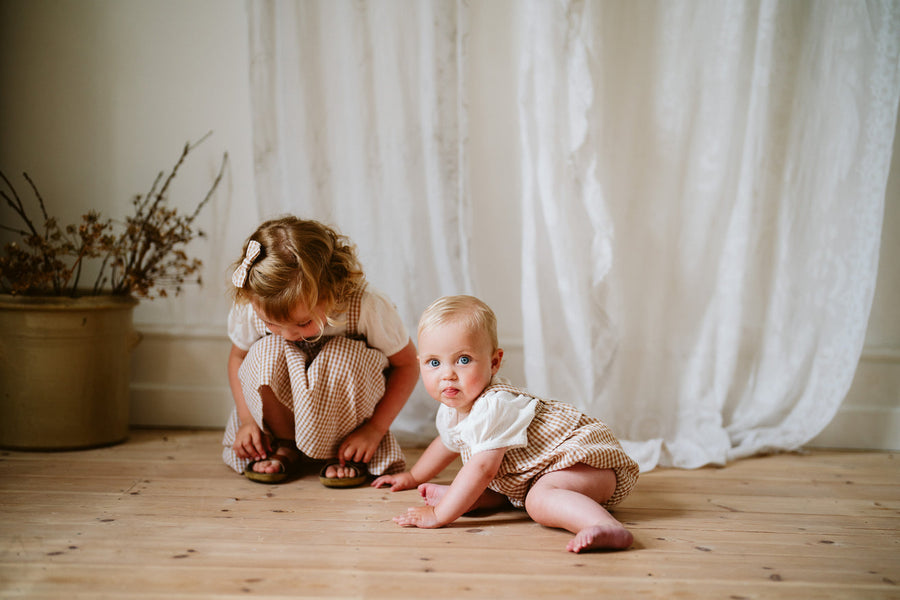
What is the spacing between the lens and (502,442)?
1188mm

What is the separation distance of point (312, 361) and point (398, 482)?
311 millimetres

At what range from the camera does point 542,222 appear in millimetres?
1714

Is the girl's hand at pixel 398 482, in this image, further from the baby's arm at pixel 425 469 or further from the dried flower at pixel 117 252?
the dried flower at pixel 117 252

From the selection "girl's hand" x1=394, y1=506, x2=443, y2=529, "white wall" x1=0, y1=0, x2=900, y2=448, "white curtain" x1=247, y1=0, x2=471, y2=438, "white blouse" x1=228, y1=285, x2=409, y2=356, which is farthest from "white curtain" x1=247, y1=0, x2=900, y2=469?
"girl's hand" x1=394, y1=506, x2=443, y2=529

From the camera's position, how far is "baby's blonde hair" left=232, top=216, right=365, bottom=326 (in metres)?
1.32

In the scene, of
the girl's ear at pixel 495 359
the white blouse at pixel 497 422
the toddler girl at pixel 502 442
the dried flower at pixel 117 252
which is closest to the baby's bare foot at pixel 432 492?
the toddler girl at pixel 502 442

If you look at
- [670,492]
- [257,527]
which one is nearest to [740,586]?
[670,492]

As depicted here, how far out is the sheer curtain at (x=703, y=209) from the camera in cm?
165

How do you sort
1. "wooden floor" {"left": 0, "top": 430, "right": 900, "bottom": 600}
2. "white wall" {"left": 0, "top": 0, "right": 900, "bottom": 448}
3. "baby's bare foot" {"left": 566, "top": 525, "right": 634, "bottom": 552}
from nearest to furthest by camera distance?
"wooden floor" {"left": 0, "top": 430, "right": 900, "bottom": 600}
"baby's bare foot" {"left": 566, "top": 525, "right": 634, "bottom": 552}
"white wall" {"left": 0, "top": 0, "right": 900, "bottom": 448}

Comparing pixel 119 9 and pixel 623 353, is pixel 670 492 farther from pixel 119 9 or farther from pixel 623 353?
pixel 119 9

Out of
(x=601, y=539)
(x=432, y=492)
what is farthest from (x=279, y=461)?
(x=601, y=539)

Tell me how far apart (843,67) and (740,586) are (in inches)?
51.3

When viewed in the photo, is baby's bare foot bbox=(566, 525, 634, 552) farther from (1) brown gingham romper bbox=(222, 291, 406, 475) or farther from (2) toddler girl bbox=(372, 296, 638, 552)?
(1) brown gingham romper bbox=(222, 291, 406, 475)

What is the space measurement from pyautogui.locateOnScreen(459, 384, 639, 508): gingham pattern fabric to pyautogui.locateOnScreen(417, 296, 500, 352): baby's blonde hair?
0.12 metres
